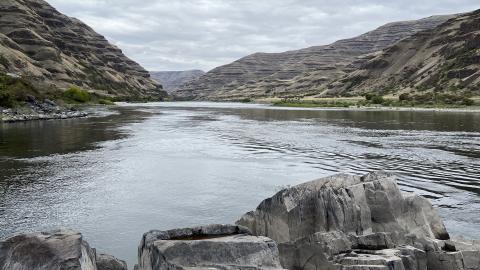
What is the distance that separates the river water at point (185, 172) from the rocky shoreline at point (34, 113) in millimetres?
18643

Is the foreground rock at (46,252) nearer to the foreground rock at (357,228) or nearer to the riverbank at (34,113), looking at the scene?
the foreground rock at (357,228)

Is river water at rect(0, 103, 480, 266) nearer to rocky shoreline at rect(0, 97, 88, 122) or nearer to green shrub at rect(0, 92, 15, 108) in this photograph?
rocky shoreline at rect(0, 97, 88, 122)

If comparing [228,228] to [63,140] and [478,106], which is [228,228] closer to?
[63,140]

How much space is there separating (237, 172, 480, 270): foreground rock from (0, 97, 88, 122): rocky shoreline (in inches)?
3172

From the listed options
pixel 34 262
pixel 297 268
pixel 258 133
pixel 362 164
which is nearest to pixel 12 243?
pixel 34 262

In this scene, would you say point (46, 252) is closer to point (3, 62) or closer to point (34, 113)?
point (34, 113)

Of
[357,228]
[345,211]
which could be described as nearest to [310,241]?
[345,211]

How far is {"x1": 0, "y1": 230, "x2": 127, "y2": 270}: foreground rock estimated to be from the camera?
11.6 meters

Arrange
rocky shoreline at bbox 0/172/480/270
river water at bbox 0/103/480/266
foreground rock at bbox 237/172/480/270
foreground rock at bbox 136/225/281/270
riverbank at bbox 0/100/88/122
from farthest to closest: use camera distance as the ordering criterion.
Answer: riverbank at bbox 0/100/88/122, river water at bbox 0/103/480/266, foreground rock at bbox 237/172/480/270, rocky shoreline at bbox 0/172/480/270, foreground rock at bbox 136/225/281/270

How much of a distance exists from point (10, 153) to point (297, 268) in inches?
1627

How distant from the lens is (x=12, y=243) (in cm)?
1263

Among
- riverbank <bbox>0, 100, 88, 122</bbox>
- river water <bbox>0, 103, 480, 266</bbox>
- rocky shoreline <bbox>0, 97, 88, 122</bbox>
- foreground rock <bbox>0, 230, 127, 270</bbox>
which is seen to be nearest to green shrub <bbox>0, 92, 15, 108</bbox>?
riverbank <bbox>0, 100, 88, 122</bbox>

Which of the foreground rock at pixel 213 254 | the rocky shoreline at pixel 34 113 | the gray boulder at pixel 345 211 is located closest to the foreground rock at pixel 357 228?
the gray boulder at pixel 345 211

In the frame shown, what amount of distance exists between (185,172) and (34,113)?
228ft
